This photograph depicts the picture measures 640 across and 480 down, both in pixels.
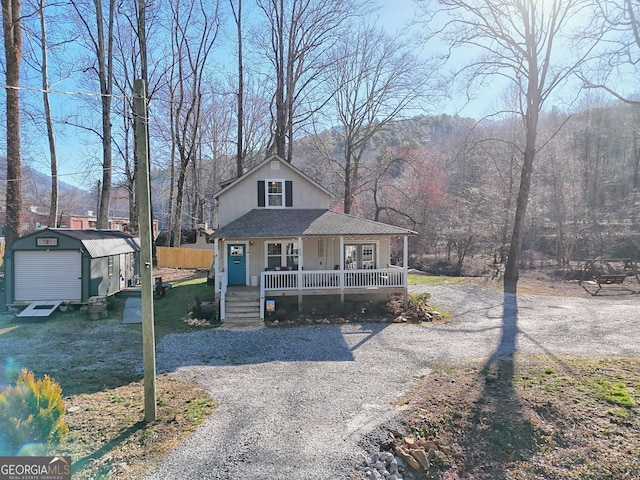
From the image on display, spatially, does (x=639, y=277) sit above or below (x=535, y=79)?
below

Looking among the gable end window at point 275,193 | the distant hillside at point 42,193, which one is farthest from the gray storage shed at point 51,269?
the gable end window at point 275,193

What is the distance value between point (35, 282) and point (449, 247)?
25.5 m

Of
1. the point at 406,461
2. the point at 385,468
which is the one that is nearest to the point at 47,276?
the point at 385,468

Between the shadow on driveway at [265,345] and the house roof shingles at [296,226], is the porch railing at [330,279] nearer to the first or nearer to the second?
the house roof shingles at [296,226]

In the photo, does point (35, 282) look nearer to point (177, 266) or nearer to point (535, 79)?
point (177, 266)

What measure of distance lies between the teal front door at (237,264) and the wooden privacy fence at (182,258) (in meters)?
13.3

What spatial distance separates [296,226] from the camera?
1406cm

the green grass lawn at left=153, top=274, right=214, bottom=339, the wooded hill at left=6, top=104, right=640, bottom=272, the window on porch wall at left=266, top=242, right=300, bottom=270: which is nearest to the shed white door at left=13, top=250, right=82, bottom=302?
the green grass lawn at left=153, top=274, right=214, bottom=339

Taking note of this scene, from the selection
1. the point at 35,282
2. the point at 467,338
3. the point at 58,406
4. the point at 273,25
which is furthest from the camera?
the point at 273,25

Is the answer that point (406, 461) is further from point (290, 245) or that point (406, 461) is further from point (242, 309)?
point (290, 245)

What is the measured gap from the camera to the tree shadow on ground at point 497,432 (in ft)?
16.1

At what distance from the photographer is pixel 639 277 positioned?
2003cm

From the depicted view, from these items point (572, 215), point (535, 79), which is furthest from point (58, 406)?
point (572, 215)

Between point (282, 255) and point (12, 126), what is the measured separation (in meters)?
11.8
